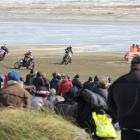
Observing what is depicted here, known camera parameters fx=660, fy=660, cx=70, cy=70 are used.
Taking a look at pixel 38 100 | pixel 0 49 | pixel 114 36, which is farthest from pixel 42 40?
pixel 38 100

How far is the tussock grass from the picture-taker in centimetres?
798

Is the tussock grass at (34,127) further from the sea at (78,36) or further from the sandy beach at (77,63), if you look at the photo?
the sea at (78,36)

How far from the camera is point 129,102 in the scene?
24.4 feet

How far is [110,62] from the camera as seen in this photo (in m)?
32.7

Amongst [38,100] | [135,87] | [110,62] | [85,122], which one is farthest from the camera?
[110,62]

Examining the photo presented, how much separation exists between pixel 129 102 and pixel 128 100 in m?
0.03

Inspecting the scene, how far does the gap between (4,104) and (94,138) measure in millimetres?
1372

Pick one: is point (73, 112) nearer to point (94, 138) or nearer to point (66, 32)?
point (94, 138)

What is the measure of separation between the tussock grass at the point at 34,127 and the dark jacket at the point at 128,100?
1.03 metres

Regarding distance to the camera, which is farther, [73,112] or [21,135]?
[73,112]

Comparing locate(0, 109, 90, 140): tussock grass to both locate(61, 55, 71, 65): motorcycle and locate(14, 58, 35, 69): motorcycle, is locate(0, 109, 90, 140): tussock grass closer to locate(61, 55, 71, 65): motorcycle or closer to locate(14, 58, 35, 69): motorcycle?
locate(14, 58, 35, 69): motorcycle

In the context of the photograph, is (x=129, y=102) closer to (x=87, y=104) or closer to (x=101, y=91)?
(x=87, y=104)

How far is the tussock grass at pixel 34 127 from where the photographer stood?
7984 mm

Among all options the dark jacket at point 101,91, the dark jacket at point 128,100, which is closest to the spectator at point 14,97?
the dark jacket at point 101,91
